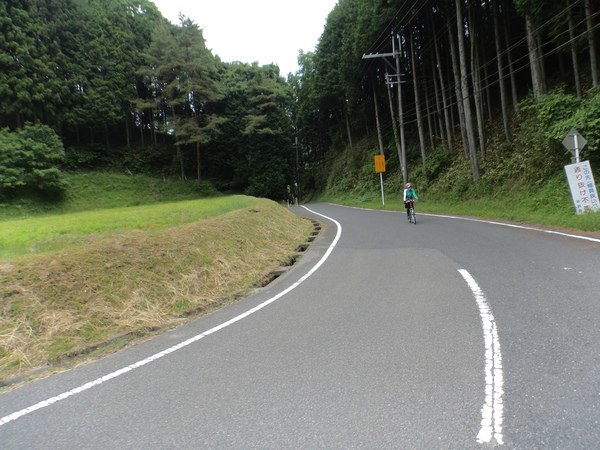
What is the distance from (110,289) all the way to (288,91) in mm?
52670

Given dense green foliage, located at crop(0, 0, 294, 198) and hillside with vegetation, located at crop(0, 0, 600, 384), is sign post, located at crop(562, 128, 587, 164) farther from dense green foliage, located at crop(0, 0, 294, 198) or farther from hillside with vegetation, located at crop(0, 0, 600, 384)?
dense green foliage, located at crop(0, 0, 294, 198)

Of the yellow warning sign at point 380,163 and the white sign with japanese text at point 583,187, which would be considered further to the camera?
the yellow warning sign at point 380,163

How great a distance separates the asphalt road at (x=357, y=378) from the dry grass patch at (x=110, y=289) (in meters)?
0.64

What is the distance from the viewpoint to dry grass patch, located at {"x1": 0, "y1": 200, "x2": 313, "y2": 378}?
4.61 m

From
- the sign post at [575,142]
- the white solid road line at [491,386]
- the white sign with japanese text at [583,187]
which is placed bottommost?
the white solid road line at [491,386]

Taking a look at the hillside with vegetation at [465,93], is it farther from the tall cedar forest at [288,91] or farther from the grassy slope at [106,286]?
the grassy slope at [106,286]

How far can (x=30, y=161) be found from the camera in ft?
93.5

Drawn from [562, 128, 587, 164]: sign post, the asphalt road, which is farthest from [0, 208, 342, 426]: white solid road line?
[562, 128, 587, 164]: sign post

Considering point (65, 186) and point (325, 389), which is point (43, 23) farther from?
point (325, 389)

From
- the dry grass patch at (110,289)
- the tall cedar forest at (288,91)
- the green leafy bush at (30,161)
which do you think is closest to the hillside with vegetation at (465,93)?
the tall cedar forest at (288,91)

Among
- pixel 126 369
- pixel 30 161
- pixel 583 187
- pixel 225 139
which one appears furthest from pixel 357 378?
pixel 225 139

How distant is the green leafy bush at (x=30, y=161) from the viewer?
2697 centimetres

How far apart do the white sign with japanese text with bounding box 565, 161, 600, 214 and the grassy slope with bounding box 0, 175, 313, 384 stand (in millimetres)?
10078

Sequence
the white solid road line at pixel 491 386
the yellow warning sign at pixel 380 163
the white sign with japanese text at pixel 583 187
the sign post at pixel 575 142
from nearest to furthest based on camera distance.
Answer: the white solid road line at pixel 491 386 → the white sign with japanese text at pixel 583 187 → the sign post at pixel 575 142 → the yellow warning sign at pixel 380 163
